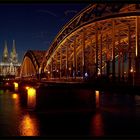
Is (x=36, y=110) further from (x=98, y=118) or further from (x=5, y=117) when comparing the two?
(x=98, y=118)

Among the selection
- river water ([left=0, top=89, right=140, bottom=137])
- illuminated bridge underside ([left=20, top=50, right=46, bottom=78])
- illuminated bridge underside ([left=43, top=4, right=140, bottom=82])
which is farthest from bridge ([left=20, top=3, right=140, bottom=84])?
illuminated bridge underside ([left=20, top=50, right=46, bottom=78])

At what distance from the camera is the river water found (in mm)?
27484

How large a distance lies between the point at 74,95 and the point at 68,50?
34845 mm

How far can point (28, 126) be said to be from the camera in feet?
97.7

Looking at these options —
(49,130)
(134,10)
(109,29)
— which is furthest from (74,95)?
(109,29)

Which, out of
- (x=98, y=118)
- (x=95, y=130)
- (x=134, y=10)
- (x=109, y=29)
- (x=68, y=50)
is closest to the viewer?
(x=95, y=130)

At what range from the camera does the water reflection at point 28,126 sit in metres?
26.6

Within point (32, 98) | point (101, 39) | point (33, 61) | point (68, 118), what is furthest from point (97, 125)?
A: point (33, 61)

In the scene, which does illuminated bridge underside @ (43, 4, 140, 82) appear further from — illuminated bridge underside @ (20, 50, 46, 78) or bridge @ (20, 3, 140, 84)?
illuminated bridge underside @ (20, 50, 46, 78)

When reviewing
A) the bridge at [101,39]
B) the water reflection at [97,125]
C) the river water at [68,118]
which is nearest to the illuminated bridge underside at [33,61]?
the bridge at [101,39]

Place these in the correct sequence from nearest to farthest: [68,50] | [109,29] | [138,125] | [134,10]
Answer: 1. [138,125]
2. [134,10]
3. [109,29]
4. [68,50]

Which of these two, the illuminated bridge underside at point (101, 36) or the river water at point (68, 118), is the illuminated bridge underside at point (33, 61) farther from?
the river water at point (68, 118)

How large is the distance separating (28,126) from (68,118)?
616cm

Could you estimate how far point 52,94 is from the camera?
42.6 m
